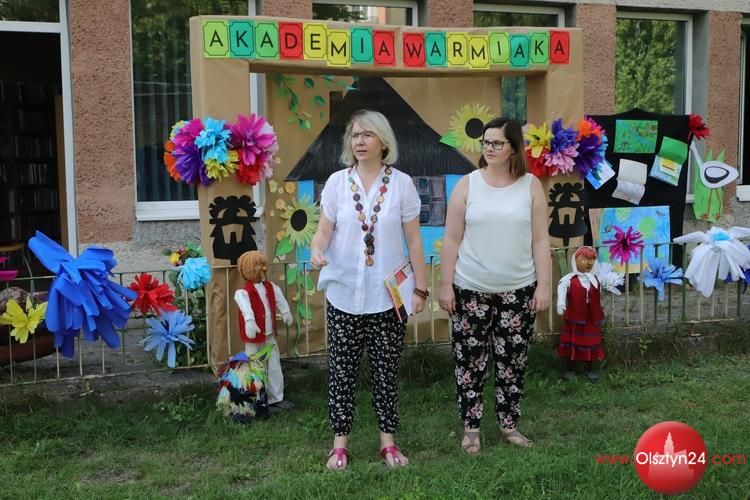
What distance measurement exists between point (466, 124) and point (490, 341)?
218 centimetres

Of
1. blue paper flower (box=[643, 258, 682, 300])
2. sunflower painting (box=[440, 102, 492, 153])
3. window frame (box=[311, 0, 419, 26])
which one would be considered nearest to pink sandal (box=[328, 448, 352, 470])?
sunflower painting (box=[440, 102, 492, 153])

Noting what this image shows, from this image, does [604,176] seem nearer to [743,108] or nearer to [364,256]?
[743,108]

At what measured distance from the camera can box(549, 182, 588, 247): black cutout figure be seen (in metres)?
5.52

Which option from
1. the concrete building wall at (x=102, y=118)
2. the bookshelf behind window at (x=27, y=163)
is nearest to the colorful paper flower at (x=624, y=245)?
the concrete building wall at (x=102, y=118)

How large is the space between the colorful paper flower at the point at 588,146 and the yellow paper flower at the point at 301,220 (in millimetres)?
1848

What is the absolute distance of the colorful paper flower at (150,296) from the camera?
4531mm

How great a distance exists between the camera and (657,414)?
4582 mm

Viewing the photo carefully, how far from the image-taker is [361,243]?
143 inches

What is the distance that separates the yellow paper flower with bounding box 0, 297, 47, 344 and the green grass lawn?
42 cm

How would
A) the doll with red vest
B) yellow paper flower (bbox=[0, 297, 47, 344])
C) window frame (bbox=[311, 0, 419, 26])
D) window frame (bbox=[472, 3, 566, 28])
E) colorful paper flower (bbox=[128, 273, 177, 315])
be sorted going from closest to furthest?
yellow paper flower (bbox=[0, 297, 47, 344]) → the doll with red vest → colorful paper flower (bbox=[128, 273, 177, 315]) → window frame (bbox=[311, 0, 419, 26]) → window frame (bbox=[472, 3, 566, 28])

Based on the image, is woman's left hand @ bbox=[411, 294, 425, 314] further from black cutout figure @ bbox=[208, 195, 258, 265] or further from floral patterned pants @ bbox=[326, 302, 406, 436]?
black cutout figure @ bbox=[208, 195, 258, 265]

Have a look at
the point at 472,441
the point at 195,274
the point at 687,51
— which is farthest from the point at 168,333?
the point at 687,51

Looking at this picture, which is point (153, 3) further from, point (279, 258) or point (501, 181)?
point (501, 181)

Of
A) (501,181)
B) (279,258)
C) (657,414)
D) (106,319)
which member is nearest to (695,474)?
(501,181)
